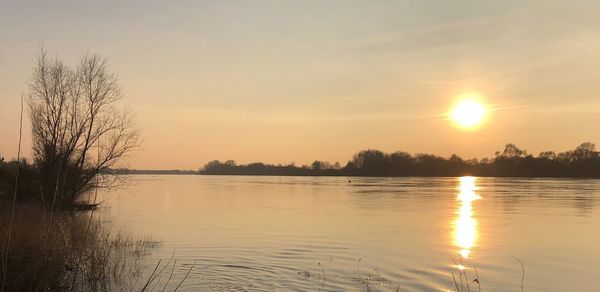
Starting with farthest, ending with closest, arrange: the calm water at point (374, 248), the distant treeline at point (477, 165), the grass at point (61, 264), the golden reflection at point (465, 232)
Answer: the distant treeline at point (477, 165) → the golden reflection at point (465, 232) → the calm water at point (374, 248) → the grass at point (61, 264)

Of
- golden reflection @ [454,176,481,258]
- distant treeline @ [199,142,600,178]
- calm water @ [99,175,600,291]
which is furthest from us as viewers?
distant treeline @ [199,142,600,178]

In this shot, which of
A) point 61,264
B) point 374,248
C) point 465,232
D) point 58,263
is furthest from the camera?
point 465,232

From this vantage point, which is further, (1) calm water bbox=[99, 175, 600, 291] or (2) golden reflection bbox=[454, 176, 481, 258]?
(2) golden reflection bbox=[454, 176, 481, 258]

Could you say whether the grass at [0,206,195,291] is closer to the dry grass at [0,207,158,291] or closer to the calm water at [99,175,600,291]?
the dry grass at [0,207,158,291]

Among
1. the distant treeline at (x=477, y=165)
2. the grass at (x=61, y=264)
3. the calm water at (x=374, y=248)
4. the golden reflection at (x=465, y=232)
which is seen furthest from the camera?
the distant treeline at (x=477, y=165)

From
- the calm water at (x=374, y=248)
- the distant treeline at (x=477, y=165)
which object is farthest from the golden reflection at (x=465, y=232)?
the distant treeline at (x=477, y=165)

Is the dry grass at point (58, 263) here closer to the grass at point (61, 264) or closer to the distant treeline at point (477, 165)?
the grass at point (61, 264)

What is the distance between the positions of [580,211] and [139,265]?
25.8 meters

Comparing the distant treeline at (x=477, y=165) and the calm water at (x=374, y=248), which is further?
the distant treeline at (x=477, y=165)

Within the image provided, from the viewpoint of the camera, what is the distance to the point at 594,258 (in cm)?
1546

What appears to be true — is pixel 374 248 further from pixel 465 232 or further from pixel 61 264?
pixel 61 264

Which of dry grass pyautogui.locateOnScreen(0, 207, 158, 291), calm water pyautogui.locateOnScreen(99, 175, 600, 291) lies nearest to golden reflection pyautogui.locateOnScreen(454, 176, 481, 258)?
calm water pyautogui.locateOnScreen(99, 175, 600, 291)

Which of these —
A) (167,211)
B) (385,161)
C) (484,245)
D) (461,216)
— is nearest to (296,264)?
(484,245)

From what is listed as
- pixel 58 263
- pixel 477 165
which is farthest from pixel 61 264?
pixel 477 165
